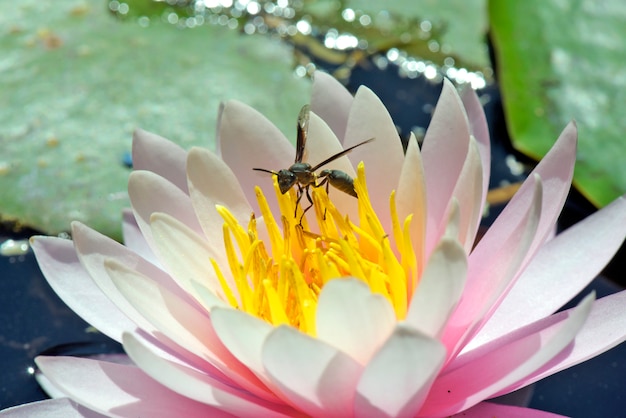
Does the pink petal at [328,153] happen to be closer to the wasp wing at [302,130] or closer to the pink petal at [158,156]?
the wasp wing at [302,130]

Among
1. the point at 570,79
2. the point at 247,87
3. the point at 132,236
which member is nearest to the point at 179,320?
the point at 132,236

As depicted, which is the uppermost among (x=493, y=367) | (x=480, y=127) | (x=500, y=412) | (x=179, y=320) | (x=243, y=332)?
(x=480, y=127)

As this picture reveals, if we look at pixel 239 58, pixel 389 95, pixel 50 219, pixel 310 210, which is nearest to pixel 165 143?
pixel 310 210

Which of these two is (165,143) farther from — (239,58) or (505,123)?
(505,123)

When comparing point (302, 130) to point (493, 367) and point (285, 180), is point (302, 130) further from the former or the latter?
point (493, 367)

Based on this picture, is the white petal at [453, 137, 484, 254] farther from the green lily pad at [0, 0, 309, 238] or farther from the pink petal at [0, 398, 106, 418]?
the green lily pad at [0, 0, 309, 238]

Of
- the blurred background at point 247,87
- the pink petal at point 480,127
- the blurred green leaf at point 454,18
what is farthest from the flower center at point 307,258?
the blurred green leaf at point 454,18
